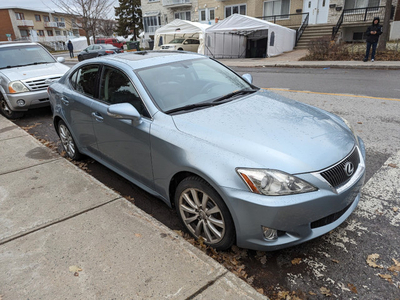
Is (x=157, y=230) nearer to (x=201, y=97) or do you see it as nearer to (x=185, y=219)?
(x=185, y=219)

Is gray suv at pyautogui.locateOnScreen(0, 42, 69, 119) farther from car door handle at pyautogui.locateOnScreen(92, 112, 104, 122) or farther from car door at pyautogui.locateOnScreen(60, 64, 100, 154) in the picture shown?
car door handle at pyautogui.locateOnScreen(92, 112, 104, 122)

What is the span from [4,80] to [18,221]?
5345mm

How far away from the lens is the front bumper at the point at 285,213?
225 centimetres

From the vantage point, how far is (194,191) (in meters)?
2.66

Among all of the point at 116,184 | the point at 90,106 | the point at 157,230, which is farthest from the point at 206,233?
the point at 90,106

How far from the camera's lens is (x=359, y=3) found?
24.8m

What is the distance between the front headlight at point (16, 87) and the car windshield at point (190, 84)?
5005 mm

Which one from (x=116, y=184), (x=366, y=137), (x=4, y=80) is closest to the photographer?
(x=116, y=184)

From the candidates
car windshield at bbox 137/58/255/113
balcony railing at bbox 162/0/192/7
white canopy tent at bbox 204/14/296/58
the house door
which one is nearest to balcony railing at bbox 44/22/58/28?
balcony railing at bbox 162/0/192/7

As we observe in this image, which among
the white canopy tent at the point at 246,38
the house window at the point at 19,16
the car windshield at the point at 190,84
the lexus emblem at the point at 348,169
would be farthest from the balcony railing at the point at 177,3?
the house window at the point at 19,16

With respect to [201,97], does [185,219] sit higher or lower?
lower

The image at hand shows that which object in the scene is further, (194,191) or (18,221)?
(18,221)

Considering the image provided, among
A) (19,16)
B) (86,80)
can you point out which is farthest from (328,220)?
(19,16)

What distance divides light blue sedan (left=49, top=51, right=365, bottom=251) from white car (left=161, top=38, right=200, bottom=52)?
21.6 meters
